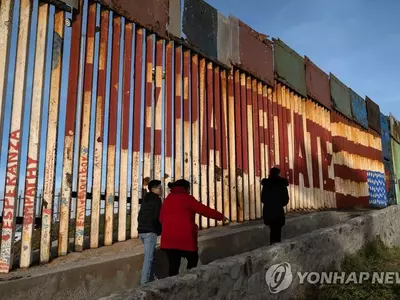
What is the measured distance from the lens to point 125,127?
7.27m

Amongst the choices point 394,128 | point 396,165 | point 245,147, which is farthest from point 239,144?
point 394,128

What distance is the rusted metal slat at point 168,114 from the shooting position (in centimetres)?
791

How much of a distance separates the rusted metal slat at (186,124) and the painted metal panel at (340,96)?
30.2 feet

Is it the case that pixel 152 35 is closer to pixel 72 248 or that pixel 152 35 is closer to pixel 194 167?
pixel 194 167

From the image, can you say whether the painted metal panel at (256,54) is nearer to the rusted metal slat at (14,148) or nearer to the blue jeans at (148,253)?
the rusted metal slat at (14,148)

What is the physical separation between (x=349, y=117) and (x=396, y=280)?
12.5 m

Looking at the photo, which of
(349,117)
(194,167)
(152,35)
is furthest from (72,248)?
(349,117)

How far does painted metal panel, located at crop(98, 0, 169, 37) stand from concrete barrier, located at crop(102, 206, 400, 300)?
5.07 m

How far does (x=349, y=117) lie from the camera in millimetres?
17672

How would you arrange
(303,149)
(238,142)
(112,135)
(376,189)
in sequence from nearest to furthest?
(112,135) < (238,142) < (303,149) < (376,189)

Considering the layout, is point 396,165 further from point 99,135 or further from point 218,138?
point 99,135

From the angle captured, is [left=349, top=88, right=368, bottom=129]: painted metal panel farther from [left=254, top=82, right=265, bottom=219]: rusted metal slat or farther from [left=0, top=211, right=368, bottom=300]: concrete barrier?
[left=0, top=211, right=368, bottom=300]: concrete barrier

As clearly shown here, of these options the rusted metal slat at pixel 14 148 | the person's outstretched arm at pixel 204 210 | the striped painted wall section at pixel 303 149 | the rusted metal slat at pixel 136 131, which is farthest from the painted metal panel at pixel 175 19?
the person's outstretched arm at pixel 204 210

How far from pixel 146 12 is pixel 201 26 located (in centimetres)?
189
